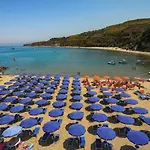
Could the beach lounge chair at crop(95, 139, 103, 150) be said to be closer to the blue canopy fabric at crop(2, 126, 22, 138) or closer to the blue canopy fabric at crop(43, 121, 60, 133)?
the blue canopy fabric at crop(43, 121, 60, 133)

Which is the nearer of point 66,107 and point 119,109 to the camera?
point 119,109

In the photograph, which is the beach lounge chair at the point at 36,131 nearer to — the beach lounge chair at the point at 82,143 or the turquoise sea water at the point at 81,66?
the beach lounge chair at the point at 82,143

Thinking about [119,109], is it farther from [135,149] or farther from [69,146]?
[69,146]

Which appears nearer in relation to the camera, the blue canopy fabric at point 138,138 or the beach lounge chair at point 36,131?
the blue canopy fabric at point 138,138

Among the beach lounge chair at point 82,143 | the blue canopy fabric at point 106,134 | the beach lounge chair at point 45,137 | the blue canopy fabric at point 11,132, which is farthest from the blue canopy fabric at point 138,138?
the blue canopy fabric at point 11,132

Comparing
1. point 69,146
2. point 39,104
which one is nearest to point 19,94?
point 39,104

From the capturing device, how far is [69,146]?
1290cm

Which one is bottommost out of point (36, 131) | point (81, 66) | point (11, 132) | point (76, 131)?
point (81, 66)

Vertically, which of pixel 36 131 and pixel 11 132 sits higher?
pixel 11 132

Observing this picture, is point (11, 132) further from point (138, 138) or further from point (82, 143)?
point (138, 138)

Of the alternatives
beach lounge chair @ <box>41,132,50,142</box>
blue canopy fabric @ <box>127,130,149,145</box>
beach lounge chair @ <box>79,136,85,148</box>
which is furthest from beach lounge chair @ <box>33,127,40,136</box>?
blue canopy fabric @ <box>127,130,149,145</box>

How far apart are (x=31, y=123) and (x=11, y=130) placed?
1.74 metres

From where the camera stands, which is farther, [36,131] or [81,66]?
[81,66]

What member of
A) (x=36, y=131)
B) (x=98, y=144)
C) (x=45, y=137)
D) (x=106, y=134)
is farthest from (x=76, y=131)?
(x=36, y=131)
